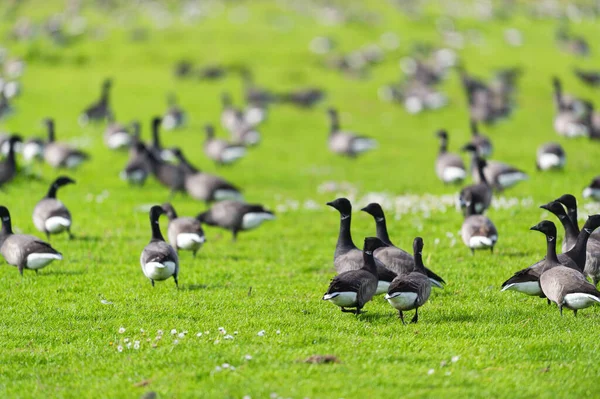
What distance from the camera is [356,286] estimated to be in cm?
1238

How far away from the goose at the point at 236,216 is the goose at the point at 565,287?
970 centimetres

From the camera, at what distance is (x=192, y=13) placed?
9250 cm

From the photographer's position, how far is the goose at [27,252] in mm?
15953

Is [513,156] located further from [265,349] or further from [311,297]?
[265,349]

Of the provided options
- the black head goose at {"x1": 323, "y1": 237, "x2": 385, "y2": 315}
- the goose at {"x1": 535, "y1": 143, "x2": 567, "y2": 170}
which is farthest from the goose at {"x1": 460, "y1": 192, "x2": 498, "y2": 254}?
the goose at {"x1": 535, "y1": 143, "x2": 567, "y2": 170}

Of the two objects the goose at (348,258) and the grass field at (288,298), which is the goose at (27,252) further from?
the goose at (348,258)

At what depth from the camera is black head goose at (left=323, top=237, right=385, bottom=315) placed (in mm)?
12273

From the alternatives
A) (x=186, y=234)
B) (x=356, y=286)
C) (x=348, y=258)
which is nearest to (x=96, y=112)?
(x=186, y=234)

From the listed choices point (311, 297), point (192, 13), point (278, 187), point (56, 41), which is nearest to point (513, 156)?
point (278, 187)

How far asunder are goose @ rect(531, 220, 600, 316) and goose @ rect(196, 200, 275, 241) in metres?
9.70

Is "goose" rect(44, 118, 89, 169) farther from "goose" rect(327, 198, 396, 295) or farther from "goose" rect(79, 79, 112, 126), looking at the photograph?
"goose" rect(327, 198, 396, 295)

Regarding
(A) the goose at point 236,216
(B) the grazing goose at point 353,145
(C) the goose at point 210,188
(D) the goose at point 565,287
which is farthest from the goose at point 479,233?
(B) the grazing goose at point 353,145

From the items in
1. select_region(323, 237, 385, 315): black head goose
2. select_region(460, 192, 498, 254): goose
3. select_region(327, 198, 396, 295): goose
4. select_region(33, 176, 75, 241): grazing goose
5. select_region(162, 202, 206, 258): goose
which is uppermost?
select_region(323, 237, 385, 315): black head goose

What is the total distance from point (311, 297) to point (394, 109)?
40.6 m
